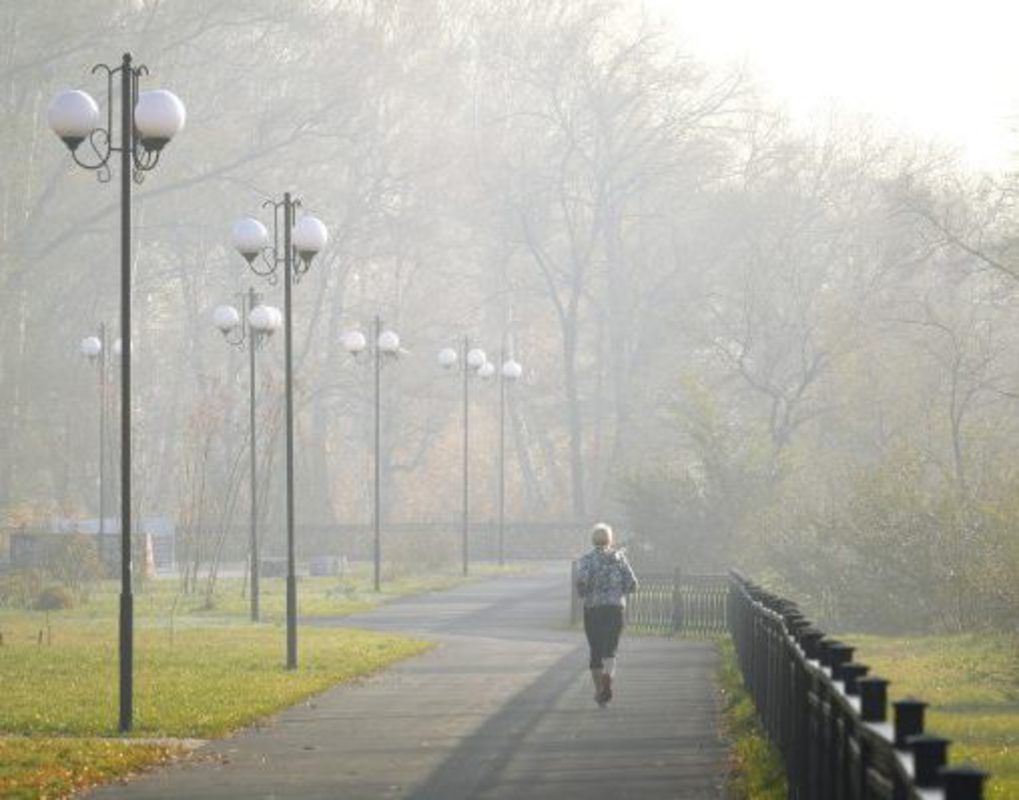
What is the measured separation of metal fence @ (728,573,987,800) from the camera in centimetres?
618

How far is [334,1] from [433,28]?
18.9 feet

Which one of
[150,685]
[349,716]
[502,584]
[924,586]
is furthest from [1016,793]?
[502,584]

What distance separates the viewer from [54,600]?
45.2 meters

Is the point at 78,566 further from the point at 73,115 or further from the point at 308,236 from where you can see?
the point at 73,115

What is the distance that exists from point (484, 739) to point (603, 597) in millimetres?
3962

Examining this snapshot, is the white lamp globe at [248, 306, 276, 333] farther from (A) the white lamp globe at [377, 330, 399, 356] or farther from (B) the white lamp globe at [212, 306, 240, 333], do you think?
(A) the white lamp globe at [377, 330, 399, 356]

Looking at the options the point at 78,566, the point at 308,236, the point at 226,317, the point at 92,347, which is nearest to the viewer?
the point at 308,236

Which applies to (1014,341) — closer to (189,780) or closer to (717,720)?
(717,720)

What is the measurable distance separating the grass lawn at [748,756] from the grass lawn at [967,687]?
1.48 meters

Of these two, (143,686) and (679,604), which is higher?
(679,604)

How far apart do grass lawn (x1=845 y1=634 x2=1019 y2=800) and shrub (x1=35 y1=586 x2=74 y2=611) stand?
15.3 metres

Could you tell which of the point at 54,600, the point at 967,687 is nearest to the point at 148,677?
the point at 967,687

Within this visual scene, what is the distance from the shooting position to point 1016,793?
16.8 metres

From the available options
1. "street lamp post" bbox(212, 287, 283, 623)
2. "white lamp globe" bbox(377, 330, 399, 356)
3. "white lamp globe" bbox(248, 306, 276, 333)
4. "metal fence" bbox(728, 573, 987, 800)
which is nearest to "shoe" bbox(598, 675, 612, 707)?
"metal fence" bbox(728, 573, 987, 800)
